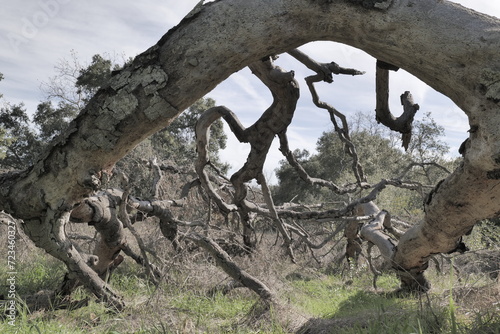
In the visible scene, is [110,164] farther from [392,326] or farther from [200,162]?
[392,326]

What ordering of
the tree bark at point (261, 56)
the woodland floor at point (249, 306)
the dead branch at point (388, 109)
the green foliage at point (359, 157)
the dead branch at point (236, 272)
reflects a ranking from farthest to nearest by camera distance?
the green foliage at point (359, 157), the dead branch at point (236, 272), the woodland floor at point (249, 306), the dead branch at point (388, 109), the tree bark at point (261, 56)

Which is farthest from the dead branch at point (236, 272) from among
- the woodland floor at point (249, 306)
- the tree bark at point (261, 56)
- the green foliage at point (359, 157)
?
the green foliage at point (359, 157)

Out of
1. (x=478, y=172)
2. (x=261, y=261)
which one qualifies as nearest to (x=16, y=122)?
(x=261, y=261)

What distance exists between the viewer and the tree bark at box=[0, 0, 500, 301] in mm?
1862

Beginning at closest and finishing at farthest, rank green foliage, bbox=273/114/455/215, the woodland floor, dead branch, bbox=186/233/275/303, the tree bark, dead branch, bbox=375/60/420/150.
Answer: the tree bark < dead branch, bbox=375/60/420/150 < the woodland floor < dead branch, bbox=186/233/275/303 < green foliage, bbox=273/114/455/215

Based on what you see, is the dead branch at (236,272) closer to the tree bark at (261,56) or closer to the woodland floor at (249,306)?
the woodland floor at (249,306)

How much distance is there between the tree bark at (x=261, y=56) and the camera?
73.3 inches

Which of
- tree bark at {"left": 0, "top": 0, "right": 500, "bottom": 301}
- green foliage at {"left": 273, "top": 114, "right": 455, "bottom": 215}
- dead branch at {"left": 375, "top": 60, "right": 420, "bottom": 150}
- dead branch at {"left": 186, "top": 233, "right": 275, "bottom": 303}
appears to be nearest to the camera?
tree bark at {"left": 0, "top": 0, "right": 500, "bottom": 301}

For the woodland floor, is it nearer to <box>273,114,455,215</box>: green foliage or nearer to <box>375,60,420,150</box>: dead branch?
<box>375,60,420,150</box>: dead branch

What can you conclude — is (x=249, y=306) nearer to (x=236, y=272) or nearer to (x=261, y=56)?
(x=236, y=272)

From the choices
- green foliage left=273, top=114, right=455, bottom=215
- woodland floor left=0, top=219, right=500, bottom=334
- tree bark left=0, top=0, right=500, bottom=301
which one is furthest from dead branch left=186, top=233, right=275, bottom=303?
green foliage left=273, top=114, right=455, bottom=215

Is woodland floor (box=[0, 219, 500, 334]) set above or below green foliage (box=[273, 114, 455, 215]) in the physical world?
below

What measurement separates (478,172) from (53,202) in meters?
2.43

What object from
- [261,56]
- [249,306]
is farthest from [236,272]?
[261,56]
